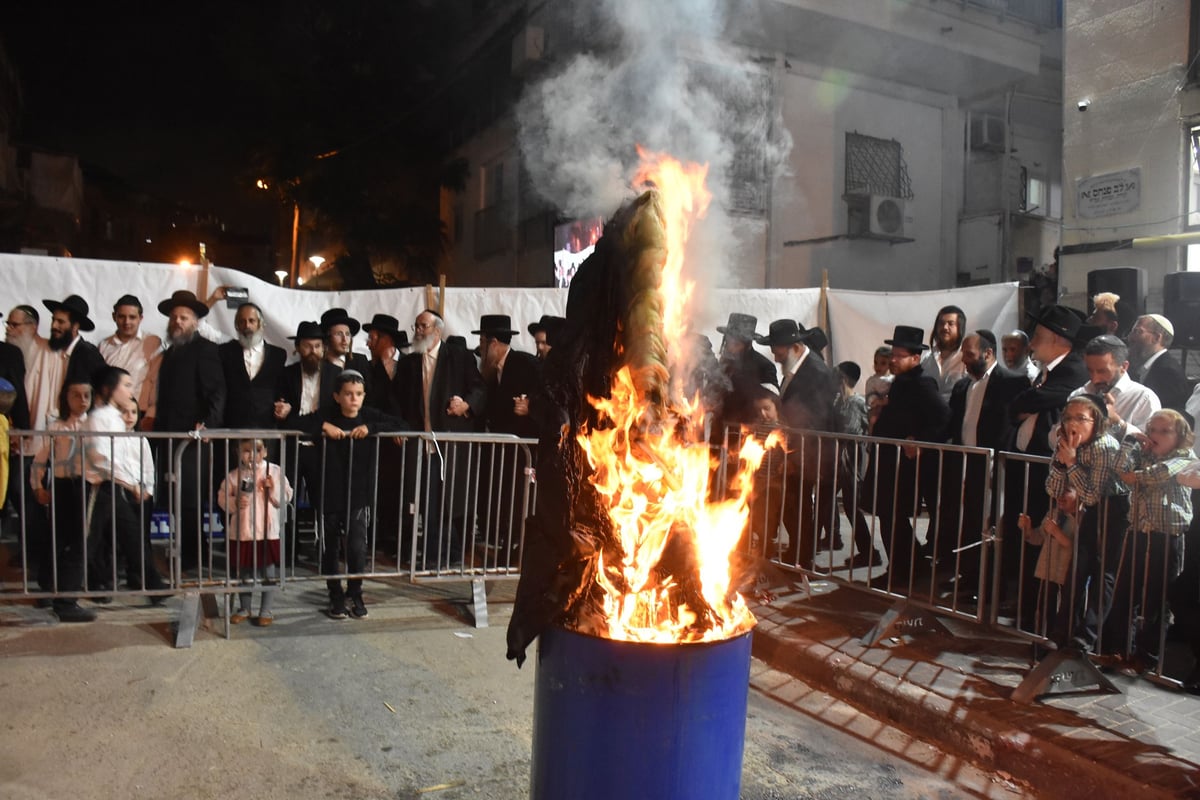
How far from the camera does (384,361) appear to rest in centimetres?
873

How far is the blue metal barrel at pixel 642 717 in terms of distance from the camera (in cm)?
279

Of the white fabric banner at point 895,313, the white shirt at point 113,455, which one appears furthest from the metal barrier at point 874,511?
the white shirt at point 113,455

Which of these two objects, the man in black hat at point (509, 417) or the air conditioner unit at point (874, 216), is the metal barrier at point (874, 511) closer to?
the man in black hat at point (509, 417)

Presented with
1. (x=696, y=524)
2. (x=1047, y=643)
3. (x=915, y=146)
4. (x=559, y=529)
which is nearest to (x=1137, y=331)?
(x=1047, y=643)

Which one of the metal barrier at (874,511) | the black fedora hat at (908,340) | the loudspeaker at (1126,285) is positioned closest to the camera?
the metal barrier at (874,511)

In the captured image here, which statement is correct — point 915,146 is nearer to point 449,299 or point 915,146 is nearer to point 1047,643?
point 449,299

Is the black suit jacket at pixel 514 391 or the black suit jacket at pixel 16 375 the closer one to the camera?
the black suit jacket at pixel 16 375

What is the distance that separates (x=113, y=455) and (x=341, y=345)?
232cm

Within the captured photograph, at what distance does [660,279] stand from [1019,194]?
2043cm

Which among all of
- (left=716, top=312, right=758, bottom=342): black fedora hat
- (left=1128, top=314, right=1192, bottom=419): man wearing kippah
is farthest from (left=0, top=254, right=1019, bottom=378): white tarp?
(left=1128, top=314, right=1192, bottom=419): man wearing kippah

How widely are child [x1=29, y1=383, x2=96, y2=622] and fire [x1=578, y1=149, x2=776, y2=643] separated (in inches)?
168

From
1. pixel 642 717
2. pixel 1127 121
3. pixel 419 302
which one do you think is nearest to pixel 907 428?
pixel 642 717

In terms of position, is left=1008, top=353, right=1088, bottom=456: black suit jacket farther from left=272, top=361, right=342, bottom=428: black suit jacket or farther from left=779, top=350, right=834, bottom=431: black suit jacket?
left=272, top=361, right=342, bottom=428: black suit jacket

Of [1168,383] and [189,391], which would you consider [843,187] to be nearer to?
[1168,383]
